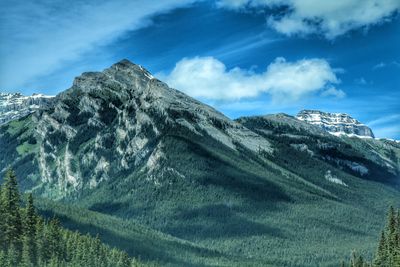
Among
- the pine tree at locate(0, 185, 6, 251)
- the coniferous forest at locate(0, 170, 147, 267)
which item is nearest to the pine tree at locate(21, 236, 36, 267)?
the coniferous forest at locate(0, 170, 147, 267)

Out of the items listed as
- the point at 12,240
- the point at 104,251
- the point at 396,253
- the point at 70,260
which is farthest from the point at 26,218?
the point at 396,253

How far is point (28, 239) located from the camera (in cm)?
13938

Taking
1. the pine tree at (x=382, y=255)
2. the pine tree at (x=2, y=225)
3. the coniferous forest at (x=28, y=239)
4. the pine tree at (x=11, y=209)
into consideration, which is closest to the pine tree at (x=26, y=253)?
the coniferous forest at (x=28, y=239)

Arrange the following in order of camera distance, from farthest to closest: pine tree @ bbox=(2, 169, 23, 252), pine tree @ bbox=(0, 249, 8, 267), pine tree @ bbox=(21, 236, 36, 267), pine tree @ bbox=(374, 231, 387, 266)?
pine tree @ bbox=(374, 231, 387, 266) → pine tree @ bbox=(21, 236, 36, 267) → pine tree @ bbox=(0, 249, 8, 267) → pine tree @ bbox=(2, 169, 23, 252)

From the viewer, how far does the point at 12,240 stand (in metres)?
136

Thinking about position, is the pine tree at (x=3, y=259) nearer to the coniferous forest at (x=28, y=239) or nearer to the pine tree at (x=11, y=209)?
the coniferous forest at (x=28, y=239)

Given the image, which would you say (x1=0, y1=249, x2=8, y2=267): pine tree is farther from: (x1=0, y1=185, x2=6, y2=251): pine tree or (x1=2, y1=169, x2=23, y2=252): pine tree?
(x1=2, y1=169, x2=23, y2=252): pine tree

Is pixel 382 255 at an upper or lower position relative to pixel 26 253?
upper

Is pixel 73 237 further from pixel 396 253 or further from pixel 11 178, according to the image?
pixel 396 253

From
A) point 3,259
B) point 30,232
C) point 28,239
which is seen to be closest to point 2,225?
point 3,259

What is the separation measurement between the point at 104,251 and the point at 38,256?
49.7 metres

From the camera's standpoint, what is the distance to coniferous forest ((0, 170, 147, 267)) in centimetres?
13075

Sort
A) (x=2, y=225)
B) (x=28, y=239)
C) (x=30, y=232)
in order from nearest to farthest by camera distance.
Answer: (x=2, y=225) < (x=28, y=239) < (x=30, y=232)

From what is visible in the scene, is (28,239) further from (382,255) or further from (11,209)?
(382,255)
